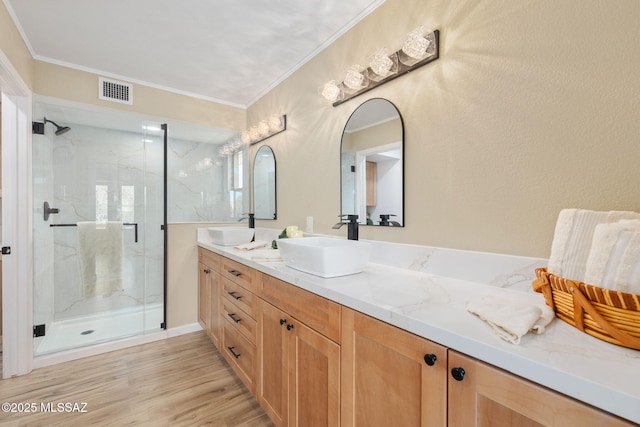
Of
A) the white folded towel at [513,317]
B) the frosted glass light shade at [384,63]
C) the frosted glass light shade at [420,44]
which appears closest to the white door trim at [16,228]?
the frosted glass light shade at [384,63]

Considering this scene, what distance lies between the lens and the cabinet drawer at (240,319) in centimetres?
170

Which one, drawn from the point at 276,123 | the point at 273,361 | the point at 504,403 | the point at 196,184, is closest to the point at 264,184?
the point at 276,123

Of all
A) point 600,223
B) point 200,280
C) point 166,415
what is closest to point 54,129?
point 200,280

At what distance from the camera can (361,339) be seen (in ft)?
3.13

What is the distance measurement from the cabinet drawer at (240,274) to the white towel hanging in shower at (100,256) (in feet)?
4.16

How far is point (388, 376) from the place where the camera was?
0.86 m

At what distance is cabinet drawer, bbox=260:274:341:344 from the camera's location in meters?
1.07

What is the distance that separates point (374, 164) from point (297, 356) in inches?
42.6

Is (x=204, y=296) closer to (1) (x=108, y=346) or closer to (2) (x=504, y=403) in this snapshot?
(1) (x=108, y=346)

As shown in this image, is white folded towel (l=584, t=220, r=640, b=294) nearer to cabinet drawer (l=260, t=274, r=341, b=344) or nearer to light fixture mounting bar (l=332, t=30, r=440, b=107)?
cabinet drawer (l=260, t=274, r=341, b=344)

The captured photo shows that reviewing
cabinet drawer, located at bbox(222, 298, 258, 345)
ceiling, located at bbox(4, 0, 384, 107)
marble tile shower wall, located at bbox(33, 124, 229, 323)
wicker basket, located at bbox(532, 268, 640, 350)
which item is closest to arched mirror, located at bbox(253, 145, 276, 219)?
marble tile shower wall, located at bbox(33, 124, 229, 323)

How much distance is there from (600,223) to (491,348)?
1.66 ft

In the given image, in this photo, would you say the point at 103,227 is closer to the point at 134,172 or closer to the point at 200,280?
the point at 134,172

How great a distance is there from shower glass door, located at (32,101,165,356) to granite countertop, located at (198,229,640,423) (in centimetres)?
184
